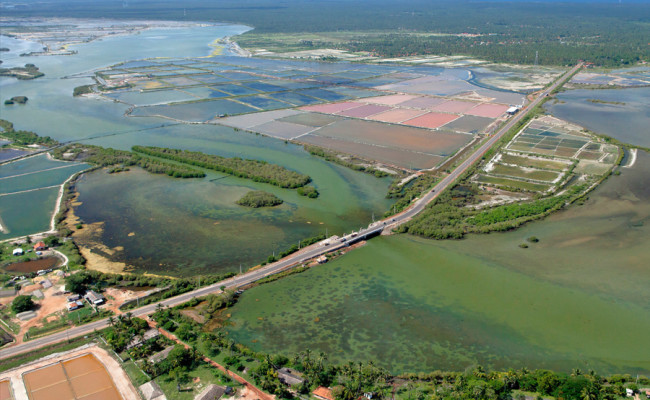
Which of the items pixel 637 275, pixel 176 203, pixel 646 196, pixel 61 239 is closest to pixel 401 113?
pixel 646 196

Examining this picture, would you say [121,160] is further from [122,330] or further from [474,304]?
[474,304]

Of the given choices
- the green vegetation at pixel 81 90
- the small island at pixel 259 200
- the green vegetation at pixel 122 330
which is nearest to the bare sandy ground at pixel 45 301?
the green vegetation at pixel 122 330

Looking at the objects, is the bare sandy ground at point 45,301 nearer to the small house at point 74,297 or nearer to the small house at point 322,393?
the small house at point 74,297

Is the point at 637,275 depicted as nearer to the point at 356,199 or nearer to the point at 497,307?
the point at 497,307

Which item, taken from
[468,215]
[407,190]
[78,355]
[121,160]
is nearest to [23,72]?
[121,160]

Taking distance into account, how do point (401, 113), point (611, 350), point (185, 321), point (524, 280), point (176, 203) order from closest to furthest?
point (611, 350) → point (185, 321) → point (524, 280) → point (176, 203) → point (401, 113)

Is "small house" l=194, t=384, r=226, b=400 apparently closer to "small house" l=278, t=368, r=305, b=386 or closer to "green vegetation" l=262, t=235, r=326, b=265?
"small house" l=278, t=368, r=305, b=386
